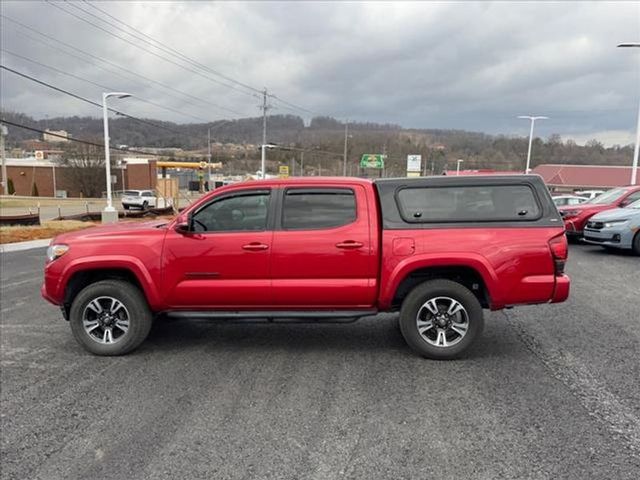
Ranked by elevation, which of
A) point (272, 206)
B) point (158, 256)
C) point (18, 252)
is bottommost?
point (18, 252)

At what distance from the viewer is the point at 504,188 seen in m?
4.83

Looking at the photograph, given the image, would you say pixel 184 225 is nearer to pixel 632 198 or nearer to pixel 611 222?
pixel 611 222

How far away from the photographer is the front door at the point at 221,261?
484cm

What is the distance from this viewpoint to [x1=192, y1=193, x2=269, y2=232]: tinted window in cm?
497

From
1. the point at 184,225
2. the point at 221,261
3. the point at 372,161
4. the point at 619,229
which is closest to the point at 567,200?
the point at 619,229

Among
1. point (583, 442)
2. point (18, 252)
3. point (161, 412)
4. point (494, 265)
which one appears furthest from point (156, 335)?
point (18, 252)

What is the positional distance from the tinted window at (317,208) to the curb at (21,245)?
13.2 metres

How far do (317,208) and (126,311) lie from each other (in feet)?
7.58

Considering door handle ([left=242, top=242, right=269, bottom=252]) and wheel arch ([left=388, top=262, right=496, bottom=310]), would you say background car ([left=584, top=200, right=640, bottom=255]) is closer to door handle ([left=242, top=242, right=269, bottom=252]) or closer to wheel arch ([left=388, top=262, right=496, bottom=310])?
wheel arch ([left=388, top=262, right=496, bottom=310])

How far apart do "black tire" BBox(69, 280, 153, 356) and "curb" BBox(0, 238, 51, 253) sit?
1165 centimetres

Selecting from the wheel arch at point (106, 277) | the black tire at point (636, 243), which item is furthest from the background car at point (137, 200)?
the wheel arch at point (106, 277)

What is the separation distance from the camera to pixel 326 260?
477 centimetres

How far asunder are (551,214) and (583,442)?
2.25 metres

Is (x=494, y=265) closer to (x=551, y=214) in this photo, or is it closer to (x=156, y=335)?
(x=551, y=214)
